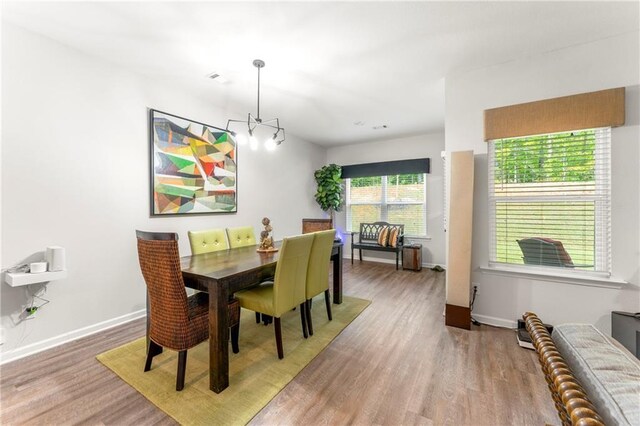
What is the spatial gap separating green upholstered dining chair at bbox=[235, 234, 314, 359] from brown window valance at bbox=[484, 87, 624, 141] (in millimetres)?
2185

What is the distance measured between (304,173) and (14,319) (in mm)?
4442

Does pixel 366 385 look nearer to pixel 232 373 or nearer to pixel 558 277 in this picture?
pixel 232 373

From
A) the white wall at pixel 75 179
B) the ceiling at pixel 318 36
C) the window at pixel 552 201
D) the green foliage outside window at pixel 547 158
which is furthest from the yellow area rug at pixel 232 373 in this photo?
the ceiling at pixel 318 36

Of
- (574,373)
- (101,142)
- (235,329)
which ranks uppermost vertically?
(101,142)

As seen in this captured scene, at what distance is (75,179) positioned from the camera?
7.93ft

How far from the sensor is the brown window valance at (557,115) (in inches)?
87.0

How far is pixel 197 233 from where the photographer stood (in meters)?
2.75

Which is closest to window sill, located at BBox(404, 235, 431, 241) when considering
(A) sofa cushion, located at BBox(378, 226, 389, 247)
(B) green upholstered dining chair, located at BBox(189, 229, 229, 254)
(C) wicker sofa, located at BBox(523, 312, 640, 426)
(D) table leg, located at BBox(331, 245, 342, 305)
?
(A) sofa cushion, located at BBox(378, 226, 389, 247)

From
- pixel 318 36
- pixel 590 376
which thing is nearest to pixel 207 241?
pixel 318 36

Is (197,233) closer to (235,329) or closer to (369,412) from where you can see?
(235,329)

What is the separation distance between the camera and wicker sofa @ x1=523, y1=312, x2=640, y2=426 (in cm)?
54

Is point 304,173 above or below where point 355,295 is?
above

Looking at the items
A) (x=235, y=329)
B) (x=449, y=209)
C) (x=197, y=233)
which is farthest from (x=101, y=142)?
(x=449, y=209)

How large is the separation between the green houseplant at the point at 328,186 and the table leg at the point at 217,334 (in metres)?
4.35
